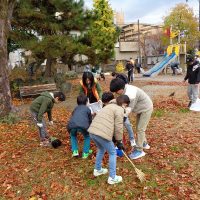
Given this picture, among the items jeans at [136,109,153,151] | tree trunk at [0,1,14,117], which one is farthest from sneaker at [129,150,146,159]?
tree trunk at [0,1,14,117]

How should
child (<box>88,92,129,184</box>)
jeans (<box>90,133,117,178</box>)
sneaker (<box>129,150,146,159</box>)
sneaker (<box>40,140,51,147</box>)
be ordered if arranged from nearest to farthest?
child (<box>88,92,129,184</box>) < jeans (<box>90,133,117,178</box>) < sneaker (<box>129,150,146,159</box>) < sneaker (<box>40,140,51,147</box>)

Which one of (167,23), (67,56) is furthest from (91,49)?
(167,23)

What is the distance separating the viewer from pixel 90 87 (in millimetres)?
6070

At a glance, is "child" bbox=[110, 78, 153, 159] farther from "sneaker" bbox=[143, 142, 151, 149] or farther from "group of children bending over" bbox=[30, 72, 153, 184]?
"sneaker" bbox=[143, 142, 151, 149]

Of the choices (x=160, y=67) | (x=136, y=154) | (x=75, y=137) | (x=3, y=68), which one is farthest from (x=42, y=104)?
(x=160, y=67)

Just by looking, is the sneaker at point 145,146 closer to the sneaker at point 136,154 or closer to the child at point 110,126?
the sneaker at point 136,154

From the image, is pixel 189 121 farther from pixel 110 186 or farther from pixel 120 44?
pixel 120 44

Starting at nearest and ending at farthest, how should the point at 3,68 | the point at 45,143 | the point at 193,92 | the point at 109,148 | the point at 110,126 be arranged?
the point at 110,126 < the point at 109,148 < the point at 45,143 < the point at 3,68 < the point at 193,92

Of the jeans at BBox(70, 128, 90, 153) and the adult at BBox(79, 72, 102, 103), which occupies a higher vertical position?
the adult at BBox(79, 72, 102, 103)

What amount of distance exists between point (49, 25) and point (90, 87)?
831 centimetres

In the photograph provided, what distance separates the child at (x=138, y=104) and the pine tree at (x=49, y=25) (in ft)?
26.1

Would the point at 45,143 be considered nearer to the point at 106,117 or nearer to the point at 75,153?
the point at 75,153

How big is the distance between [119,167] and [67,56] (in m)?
9.93

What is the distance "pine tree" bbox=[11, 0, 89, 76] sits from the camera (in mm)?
12141
